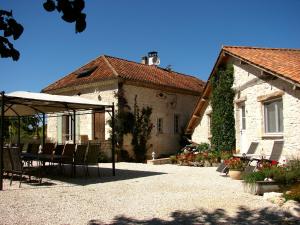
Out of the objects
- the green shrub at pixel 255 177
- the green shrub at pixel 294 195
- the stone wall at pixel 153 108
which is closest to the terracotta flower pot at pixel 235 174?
the green shrub at pixel 255 177

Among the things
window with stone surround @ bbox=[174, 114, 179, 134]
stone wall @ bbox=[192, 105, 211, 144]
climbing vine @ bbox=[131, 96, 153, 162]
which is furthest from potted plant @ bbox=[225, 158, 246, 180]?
window with stone surround @ bbox=[174, 114, 179, 134]

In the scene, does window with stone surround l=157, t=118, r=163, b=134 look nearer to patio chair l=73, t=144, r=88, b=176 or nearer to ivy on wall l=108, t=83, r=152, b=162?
ivy on wall l=108, t=83, r=152, b=162

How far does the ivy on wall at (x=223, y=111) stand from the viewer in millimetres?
15602

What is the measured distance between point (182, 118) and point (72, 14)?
19999 millimetres

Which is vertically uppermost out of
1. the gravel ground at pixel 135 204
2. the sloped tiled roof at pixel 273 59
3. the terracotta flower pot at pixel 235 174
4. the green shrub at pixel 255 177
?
the sloped tiled roof at pixel 273 59

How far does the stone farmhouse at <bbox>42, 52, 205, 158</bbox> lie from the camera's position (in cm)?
1911

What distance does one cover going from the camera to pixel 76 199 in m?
7.58

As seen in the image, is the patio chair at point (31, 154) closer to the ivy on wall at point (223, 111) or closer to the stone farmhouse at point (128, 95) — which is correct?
the stone farmhouse at point (128, 95)

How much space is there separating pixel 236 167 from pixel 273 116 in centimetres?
282

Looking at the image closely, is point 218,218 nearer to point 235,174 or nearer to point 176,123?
point 235,174

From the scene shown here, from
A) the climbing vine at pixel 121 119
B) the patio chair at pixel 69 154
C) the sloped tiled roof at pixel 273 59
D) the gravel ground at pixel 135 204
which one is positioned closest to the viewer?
the gravel ground at pixel 135 204

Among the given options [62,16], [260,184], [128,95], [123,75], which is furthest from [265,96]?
[62,16]

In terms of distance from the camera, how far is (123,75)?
1889 cm

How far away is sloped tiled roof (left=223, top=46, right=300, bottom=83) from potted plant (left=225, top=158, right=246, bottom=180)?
2946 millimetres
